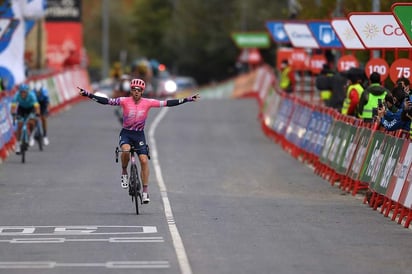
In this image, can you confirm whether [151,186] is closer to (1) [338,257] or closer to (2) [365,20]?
(2) [365,20]

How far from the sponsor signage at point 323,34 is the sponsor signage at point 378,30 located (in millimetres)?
8274

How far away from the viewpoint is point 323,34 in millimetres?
32688

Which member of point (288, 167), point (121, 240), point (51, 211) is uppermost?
point (121, 240)

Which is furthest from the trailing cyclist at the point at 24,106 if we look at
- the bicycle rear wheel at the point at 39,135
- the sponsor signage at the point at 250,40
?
the sponsor signage at the point at 250,40

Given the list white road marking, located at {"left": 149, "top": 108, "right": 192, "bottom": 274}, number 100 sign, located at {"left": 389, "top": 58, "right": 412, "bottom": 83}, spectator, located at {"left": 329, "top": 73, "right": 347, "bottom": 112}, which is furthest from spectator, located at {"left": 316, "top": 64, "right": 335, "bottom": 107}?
number 100 sign, located at {"left": 389, "top": 58, "right": 412, "bottom": 83}

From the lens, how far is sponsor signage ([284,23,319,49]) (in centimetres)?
3500

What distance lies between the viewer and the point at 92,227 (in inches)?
718

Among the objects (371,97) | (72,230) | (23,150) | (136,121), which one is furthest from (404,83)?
(23,150)

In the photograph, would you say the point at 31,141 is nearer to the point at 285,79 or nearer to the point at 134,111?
the point at 285,79

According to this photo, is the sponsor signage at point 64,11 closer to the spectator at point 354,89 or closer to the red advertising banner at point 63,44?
the red advertising banner at point 63,44

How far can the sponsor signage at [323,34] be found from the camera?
32.5 meters

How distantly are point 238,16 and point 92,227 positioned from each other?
84289 mm

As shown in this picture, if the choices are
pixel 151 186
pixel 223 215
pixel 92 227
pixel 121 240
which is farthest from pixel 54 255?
pixel 151 186

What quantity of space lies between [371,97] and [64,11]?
1910 inches
